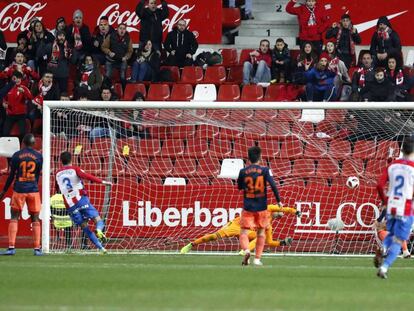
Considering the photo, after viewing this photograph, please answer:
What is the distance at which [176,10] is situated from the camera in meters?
27.6

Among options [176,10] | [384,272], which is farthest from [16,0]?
[384,272]

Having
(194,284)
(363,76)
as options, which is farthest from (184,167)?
(194,284)

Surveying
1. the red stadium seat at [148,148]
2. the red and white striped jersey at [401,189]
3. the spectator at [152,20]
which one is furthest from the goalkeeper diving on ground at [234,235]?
the spectator at [152,20]

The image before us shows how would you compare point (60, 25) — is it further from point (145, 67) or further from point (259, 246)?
point (259, 246)

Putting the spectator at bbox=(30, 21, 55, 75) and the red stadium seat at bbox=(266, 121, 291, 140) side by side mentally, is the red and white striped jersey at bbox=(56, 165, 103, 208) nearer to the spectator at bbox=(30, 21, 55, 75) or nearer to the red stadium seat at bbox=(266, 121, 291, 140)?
the red stadium seat at bbox=(266, 121, 291, 140)

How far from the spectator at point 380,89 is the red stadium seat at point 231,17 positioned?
4603mm

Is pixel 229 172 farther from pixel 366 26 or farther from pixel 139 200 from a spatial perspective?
pixel 366 26

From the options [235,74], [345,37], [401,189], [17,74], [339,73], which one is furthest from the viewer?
[235,74]

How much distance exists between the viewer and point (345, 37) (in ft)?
83.0

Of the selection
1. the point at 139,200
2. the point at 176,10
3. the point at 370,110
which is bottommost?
the point at 139,200

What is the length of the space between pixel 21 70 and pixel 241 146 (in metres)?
5.43

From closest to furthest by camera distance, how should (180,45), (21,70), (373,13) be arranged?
(21,70)
(180,45)
(373,13)

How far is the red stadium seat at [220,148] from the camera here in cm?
2223

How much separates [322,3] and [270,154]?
6.24m
